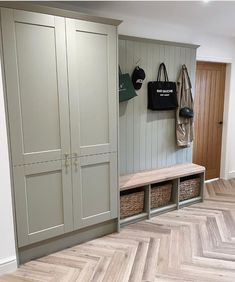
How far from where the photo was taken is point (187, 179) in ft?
11.3

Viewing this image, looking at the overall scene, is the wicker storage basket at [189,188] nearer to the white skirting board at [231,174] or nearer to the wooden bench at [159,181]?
the wooden bench at [159,181]

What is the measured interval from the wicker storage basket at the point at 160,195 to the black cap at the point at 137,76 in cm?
133

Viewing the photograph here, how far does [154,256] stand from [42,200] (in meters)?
1.19

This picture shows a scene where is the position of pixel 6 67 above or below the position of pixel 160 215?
above

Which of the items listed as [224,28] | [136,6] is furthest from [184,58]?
[136,6]

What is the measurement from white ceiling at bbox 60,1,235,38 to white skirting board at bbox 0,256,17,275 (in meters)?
A: 2.56

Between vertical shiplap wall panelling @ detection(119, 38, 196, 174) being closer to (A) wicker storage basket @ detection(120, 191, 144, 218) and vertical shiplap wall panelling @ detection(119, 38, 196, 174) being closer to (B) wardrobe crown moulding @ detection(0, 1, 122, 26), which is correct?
(A) wicker storage basket @ detection(120, 191, 144, 218)

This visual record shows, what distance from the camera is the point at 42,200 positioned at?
87.9 inches

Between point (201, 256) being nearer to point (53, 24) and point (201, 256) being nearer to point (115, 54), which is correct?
point (115, 54)

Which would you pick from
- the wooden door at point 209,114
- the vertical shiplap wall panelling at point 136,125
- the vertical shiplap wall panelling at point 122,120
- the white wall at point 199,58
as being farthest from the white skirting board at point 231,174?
the vertical shiplap wall panelling at point 122,120

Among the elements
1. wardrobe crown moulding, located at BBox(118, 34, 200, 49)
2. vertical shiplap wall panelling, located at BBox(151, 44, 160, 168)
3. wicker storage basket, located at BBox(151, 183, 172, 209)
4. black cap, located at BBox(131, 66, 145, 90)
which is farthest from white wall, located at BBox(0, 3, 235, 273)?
wicker storage basket, located at BBox(151, 183, 172, 209)

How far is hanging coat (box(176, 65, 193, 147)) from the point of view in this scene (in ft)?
11.1

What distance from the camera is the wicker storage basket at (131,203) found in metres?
2.89

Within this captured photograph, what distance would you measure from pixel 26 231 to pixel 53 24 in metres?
1.82
